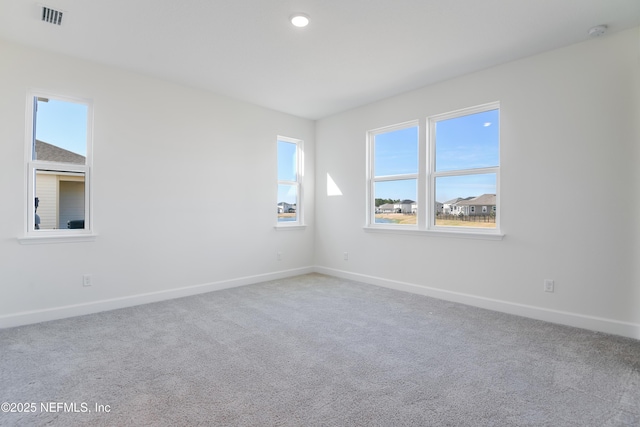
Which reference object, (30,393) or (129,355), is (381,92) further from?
(30,393)

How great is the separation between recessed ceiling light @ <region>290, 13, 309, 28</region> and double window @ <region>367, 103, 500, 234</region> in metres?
2.13

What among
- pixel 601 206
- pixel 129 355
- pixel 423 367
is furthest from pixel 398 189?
pixel 129 355

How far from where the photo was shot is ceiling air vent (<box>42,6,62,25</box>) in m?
2.58

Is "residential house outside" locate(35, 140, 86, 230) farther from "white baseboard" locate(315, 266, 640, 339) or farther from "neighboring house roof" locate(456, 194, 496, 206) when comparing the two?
"neighboring house roof" locate(456, 194, 496, 206)

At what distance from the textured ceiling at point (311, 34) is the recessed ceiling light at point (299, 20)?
46 mm

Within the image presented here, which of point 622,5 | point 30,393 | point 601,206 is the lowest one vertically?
point 30,393

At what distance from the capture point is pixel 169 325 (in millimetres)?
3113

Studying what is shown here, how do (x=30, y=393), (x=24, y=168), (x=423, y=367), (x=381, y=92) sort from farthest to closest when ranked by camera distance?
1. (x=381, y=92)
2. (x=24, y=168)
3. (x=423, y=367)
4. (x=30, y=393)

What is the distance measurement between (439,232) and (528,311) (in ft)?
4.08

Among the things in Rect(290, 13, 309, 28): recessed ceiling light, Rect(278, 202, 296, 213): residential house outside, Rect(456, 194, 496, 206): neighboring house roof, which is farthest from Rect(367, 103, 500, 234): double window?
Rect(290, 13, 309, 28): recessed ceiling light

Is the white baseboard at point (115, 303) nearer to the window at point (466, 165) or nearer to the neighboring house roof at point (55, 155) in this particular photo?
the neighboring house roof at point (55, 155)

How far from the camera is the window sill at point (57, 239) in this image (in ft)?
10.2

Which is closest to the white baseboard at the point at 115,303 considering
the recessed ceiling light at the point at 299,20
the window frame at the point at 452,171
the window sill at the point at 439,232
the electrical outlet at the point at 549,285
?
the window sill at the point at 439,232

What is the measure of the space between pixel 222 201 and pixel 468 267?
3.30 m
